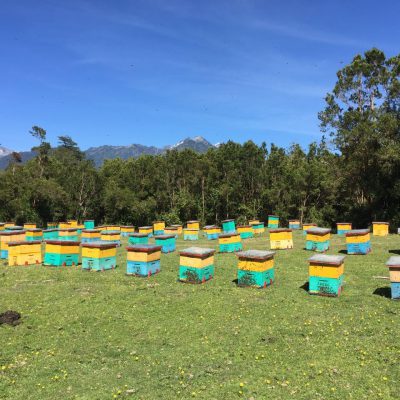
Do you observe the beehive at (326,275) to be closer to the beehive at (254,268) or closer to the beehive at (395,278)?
the beehive at (395,278)

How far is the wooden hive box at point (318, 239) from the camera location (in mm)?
15946

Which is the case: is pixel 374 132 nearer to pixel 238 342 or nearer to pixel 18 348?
pixel 238 342

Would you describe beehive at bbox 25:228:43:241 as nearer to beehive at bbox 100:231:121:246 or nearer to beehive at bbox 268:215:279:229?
beehive at bbox 100:231:121:246

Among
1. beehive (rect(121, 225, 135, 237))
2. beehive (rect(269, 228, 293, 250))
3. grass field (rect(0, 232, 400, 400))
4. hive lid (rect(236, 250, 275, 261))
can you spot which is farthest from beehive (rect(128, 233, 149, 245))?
beehive (rect(121, 225, 135, 237))

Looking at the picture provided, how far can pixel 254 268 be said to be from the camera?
10.6m

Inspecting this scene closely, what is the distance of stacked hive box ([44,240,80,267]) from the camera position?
570 inches

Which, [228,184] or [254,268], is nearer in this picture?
[254,268]

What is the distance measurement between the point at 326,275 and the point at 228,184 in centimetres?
2709

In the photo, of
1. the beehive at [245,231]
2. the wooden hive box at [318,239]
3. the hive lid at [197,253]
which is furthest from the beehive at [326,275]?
the beehive at [245,231]

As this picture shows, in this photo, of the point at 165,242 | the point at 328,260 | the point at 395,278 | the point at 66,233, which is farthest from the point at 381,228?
the point at 66,233

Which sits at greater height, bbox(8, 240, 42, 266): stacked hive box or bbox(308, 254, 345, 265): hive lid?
bbox(308, 254, 345, 265): hive lid

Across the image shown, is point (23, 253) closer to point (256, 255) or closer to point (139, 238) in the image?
point (139, 238)

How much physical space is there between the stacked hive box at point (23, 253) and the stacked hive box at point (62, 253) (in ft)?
2.66

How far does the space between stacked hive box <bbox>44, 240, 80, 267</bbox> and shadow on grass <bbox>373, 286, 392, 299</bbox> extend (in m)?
10.7
